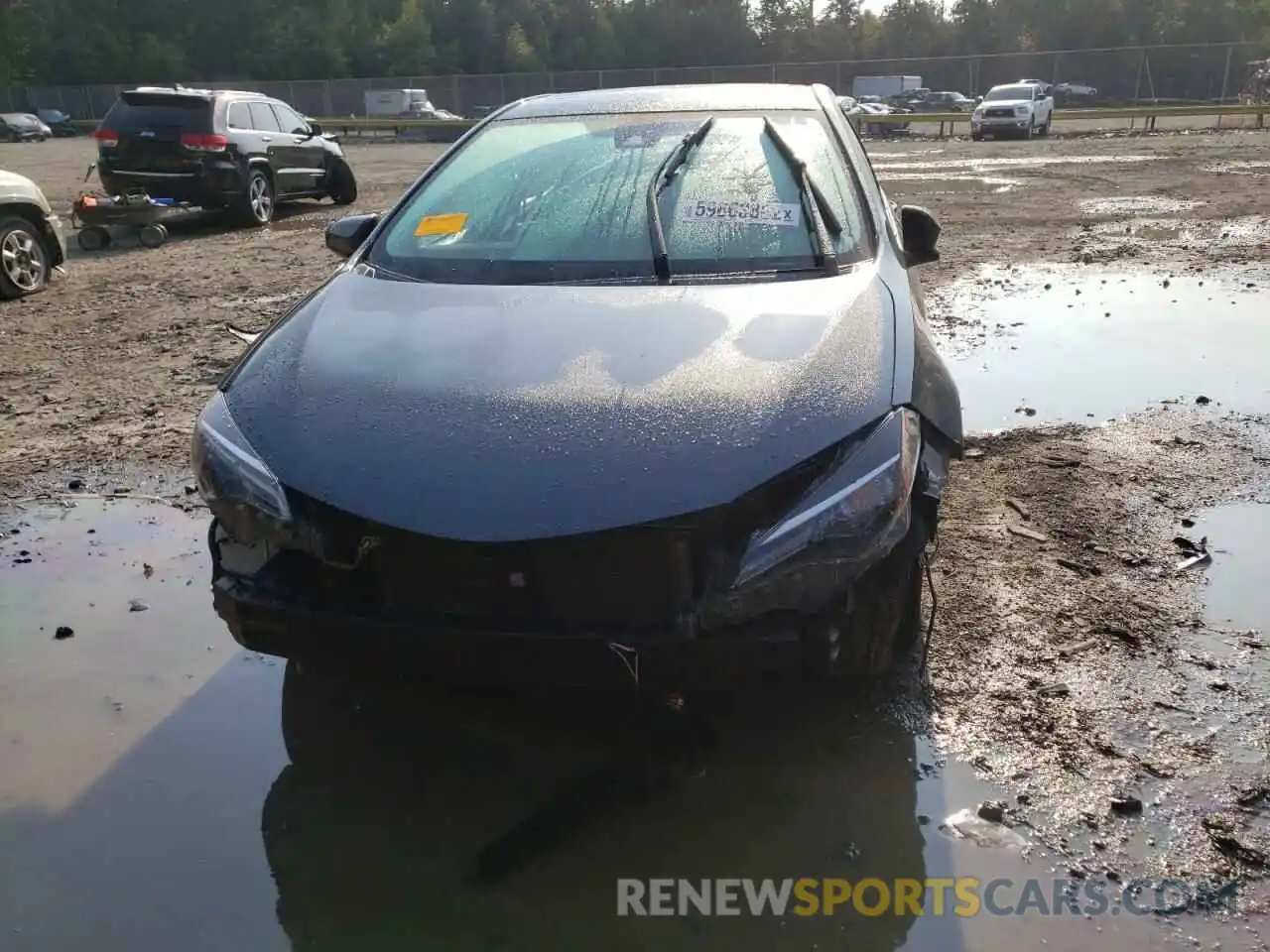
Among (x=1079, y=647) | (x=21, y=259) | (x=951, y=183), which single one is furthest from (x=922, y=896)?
(x=951, y=183)

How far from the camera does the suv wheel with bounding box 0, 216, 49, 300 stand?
8672mm

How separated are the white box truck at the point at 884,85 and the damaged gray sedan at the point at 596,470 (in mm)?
47384

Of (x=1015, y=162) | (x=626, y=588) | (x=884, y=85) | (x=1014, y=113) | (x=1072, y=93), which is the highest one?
(x=884, y=85)

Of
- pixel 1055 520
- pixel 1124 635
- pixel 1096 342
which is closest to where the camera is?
pixel 1124 635

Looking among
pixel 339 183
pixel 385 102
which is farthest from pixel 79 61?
pixel 339 183

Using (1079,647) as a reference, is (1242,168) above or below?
above

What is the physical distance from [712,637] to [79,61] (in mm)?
74417

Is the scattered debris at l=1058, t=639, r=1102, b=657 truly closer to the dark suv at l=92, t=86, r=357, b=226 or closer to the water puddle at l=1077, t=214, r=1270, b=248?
the water puddle at l=1077, t=214, r=1270, b=248

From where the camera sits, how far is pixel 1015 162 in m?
19.9

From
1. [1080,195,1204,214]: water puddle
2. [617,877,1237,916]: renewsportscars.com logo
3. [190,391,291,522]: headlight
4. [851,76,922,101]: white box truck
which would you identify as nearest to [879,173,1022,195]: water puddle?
[1080,195,1204,214]: water puddle

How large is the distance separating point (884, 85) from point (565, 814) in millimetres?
49542

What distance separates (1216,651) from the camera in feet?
10.3

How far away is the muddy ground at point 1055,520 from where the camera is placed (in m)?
2.55

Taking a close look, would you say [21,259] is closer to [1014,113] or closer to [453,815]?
[453,815]
